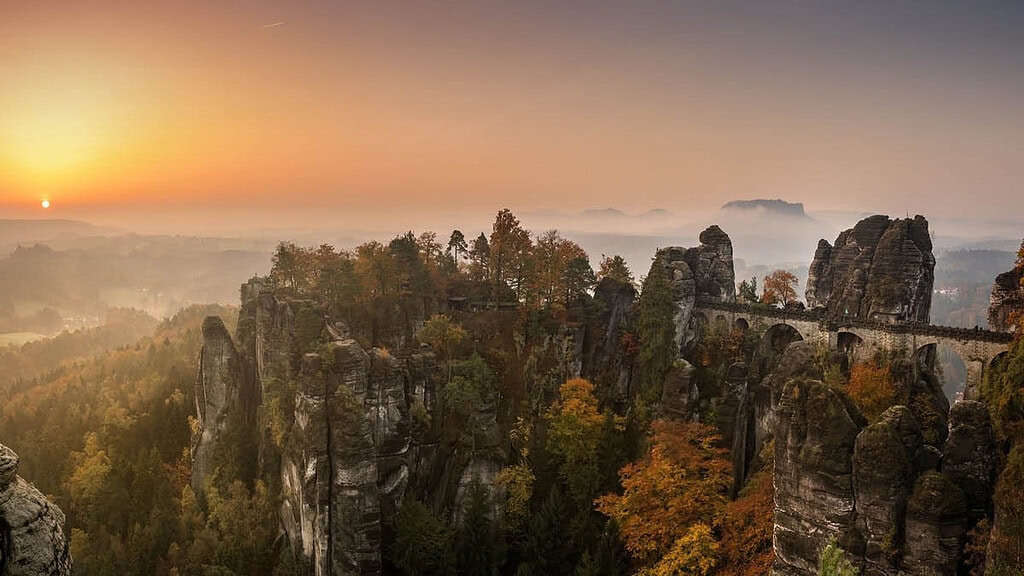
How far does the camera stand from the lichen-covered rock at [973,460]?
2133cm

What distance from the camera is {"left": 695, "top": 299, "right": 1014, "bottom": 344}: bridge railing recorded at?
42250 millimetres

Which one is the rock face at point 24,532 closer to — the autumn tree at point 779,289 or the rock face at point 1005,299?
the rock face at point 1005,299

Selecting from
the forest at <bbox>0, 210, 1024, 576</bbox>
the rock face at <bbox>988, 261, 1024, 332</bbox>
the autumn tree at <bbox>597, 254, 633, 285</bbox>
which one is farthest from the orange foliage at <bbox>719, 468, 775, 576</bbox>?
the autumn tree at <bbox>597, 254, 633, 285</bbox>

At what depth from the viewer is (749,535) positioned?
→ 29016 mm

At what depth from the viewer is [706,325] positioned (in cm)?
5588

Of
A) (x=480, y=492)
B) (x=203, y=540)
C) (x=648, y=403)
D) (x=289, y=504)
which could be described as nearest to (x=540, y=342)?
(x=648, y=403)

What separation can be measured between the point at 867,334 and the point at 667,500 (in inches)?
1019

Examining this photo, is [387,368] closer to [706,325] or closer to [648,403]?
[648,403]

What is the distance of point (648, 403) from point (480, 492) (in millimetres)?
16162

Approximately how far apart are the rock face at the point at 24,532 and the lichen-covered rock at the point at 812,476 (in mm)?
24140

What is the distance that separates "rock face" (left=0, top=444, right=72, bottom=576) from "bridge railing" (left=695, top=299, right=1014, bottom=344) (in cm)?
5168

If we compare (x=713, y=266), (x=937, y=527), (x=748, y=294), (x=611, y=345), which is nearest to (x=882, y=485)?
(x=937, y=527)

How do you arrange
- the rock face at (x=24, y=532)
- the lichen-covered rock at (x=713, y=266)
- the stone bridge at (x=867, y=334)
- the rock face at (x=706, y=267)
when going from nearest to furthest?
the rock face at (x=24, y=532) → the stone bridge at (x=867, y=334) → the rock face at (x=706, y=267) → the lichen-covered rock at (x=713, y=266)

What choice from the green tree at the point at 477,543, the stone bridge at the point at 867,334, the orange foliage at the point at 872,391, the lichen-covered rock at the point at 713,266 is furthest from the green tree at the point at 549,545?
the lichen-covered rock at the point at 713,266
